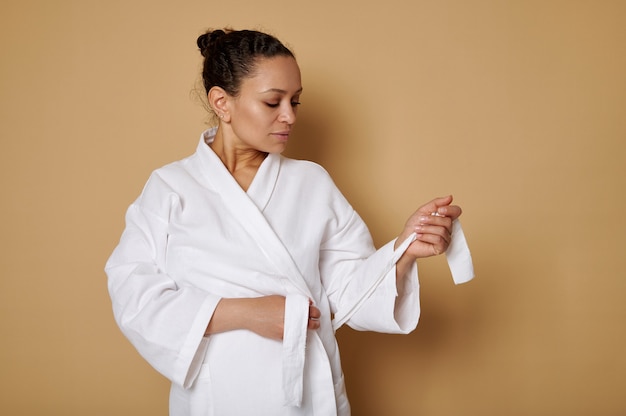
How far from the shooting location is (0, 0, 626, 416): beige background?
7.61ft

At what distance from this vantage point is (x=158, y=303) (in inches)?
61.2

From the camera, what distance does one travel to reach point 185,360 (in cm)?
153

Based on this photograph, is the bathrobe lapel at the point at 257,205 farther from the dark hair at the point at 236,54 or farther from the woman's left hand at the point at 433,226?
the woman's left hand at the point at 433,226

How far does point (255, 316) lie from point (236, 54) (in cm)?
68

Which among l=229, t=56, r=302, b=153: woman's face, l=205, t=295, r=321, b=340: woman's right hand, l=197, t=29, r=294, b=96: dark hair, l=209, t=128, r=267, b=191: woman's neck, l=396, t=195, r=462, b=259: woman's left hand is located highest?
l=197, t=29, r=294, b=96: dark hair

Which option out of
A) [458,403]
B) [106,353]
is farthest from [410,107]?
[106,353]

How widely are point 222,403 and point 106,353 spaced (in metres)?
0.94

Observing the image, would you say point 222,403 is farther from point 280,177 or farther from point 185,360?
point 280,177

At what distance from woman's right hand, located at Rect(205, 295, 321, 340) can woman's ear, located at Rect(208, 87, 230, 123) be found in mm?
507

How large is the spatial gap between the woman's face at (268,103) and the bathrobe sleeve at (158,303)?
0.87 ft

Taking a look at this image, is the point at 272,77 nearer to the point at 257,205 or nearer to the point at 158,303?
the point at 257,205

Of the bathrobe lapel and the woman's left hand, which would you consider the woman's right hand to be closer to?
the bathrobe lapel

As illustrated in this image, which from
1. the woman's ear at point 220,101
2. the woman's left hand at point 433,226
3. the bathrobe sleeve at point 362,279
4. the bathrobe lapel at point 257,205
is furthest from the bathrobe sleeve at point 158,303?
the woman's left hand at point 433,226

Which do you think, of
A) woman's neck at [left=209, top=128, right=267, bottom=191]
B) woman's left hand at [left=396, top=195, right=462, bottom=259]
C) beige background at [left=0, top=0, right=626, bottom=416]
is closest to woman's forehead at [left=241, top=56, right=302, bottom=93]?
woman's neck at [left=209, top=128, right=267, bottom=191]
